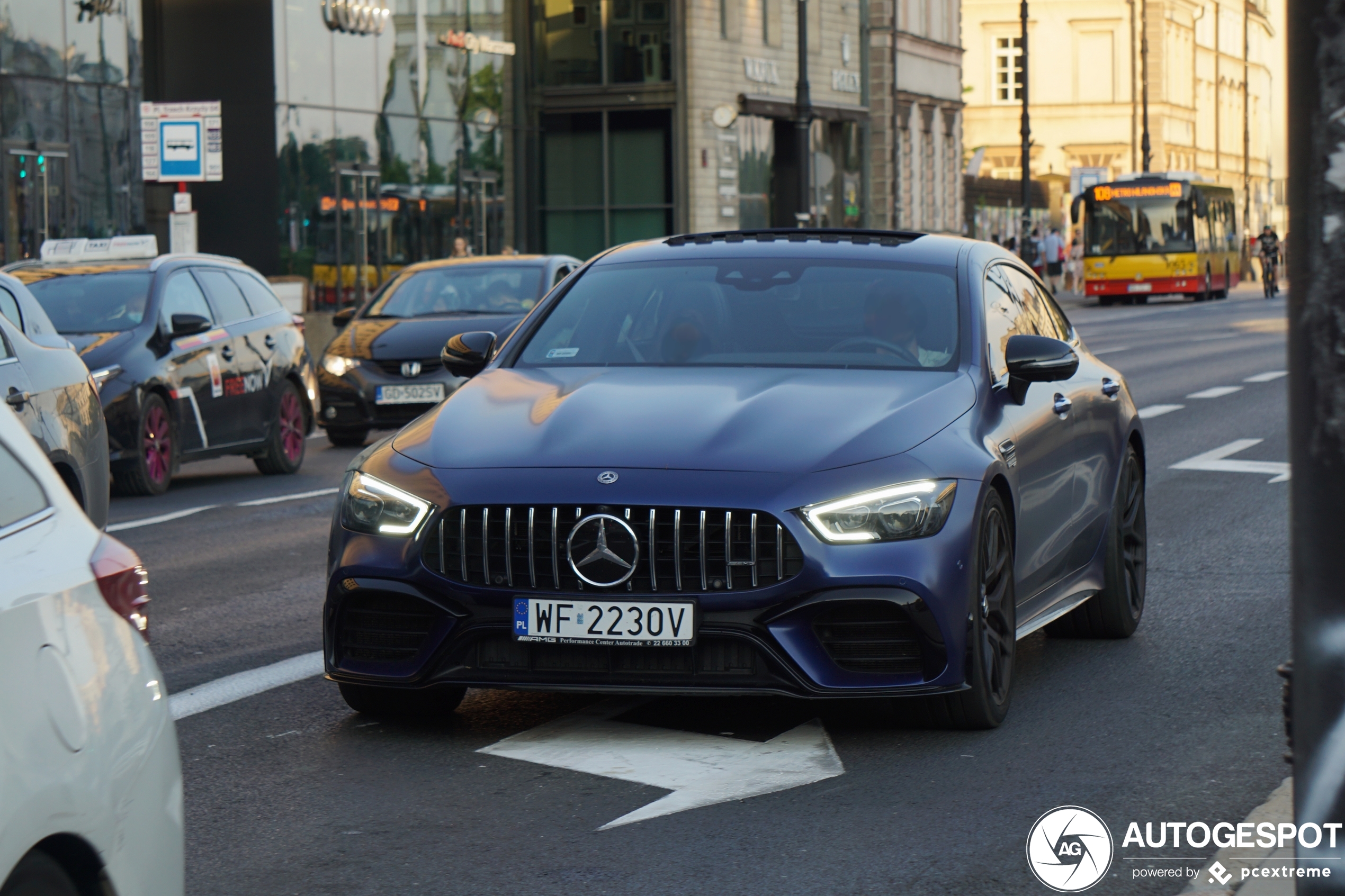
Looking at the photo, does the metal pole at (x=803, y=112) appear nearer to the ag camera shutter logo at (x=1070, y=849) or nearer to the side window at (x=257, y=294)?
the side window at (x=257, y=294)

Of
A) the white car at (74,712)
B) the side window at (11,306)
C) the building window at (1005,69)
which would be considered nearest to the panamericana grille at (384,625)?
the white car at (74,712)

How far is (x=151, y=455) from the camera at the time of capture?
14.6m

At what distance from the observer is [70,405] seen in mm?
9195

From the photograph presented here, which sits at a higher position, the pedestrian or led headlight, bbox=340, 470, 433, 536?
the pedestrian

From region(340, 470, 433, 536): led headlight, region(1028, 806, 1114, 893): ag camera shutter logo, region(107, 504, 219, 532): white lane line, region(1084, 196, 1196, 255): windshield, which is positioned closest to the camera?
region(1028, 806, 1114, 893): ag camera shutter logo

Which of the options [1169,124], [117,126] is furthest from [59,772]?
[1169,124]

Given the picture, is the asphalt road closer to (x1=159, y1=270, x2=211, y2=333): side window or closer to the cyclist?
(x1=159, y1=270, x2=211, y2=333): side window

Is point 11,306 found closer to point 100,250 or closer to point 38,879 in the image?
point 100,250

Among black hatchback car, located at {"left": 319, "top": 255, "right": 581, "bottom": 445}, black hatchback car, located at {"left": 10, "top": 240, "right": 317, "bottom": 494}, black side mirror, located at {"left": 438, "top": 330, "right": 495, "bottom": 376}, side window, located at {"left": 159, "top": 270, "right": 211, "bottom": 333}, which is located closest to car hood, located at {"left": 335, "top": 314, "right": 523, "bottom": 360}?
black hatchback car, located at {"left": 319, "top": 255, "right": 581, "bottom": 445}

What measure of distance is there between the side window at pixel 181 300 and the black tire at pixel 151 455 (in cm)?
64

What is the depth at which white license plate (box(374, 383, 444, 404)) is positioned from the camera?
58.7ft

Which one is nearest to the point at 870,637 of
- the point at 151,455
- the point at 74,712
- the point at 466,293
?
the point at 74,712

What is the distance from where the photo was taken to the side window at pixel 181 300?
1493 cm

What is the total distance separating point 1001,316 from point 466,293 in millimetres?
11859
